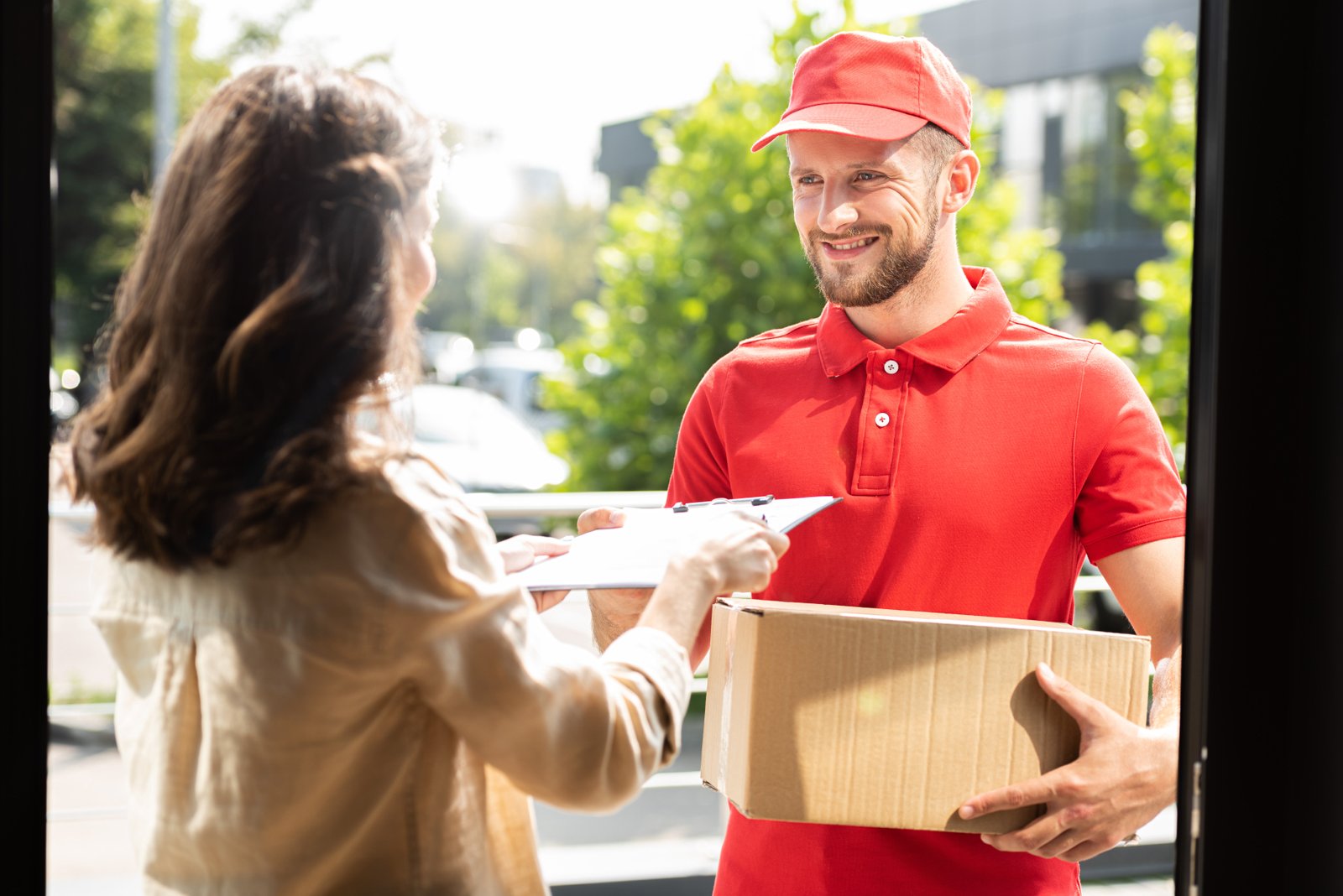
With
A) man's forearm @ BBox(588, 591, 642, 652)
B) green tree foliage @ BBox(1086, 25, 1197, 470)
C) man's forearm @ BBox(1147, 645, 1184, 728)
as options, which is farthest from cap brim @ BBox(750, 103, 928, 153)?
green tree foliage @ BBox(1086, 25, 1197, 470)

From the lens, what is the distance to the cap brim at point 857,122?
1.47 meters

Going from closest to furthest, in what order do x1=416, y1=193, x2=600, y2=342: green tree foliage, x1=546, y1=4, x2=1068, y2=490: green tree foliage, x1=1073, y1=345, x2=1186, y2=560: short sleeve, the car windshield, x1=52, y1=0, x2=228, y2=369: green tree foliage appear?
x1=52, y1=0, x2=228, y2=369: green tree foliage, x1=1073, y1=345, x2=1186, y2=560: short sleeve, x1=546, y1=4, x2=1068, y2=490: green tree foliage, the car windshield, x1=416, y1=193, x2=600, y2=342: green tree foliage

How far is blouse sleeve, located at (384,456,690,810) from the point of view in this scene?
907 millimetres

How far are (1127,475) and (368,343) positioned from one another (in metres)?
0.90

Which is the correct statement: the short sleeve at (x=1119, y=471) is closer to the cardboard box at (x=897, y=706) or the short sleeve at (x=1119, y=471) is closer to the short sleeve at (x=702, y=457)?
the cardboard box at (x=897, y=706)

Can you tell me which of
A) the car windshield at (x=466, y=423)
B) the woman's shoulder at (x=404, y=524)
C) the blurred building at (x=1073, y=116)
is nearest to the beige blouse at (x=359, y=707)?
the woman's shoulder at (x=404, y=524)

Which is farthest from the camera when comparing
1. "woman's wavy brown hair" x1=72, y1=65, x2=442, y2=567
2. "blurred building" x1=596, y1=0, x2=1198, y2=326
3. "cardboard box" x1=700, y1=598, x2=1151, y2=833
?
"blurred building" x1=596, y1=0, x2=1198, y2=326

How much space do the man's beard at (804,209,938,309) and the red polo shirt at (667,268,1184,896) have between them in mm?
67

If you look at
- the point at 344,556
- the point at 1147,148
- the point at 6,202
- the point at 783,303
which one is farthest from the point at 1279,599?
the point at 1147,148

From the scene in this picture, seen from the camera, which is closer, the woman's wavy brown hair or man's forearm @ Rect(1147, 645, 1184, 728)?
the woman's wavy brown hair

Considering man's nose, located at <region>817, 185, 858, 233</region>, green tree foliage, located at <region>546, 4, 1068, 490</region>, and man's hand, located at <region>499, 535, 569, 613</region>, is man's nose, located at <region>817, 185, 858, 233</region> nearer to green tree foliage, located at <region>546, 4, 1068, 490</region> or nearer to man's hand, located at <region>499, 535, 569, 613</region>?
man's hand, located at <region>499, 535, 569, 613</region>

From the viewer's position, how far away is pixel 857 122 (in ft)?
4.86

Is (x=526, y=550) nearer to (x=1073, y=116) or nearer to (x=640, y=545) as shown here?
(x=640, y=545)

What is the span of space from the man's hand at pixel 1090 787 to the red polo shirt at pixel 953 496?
0.50ft
